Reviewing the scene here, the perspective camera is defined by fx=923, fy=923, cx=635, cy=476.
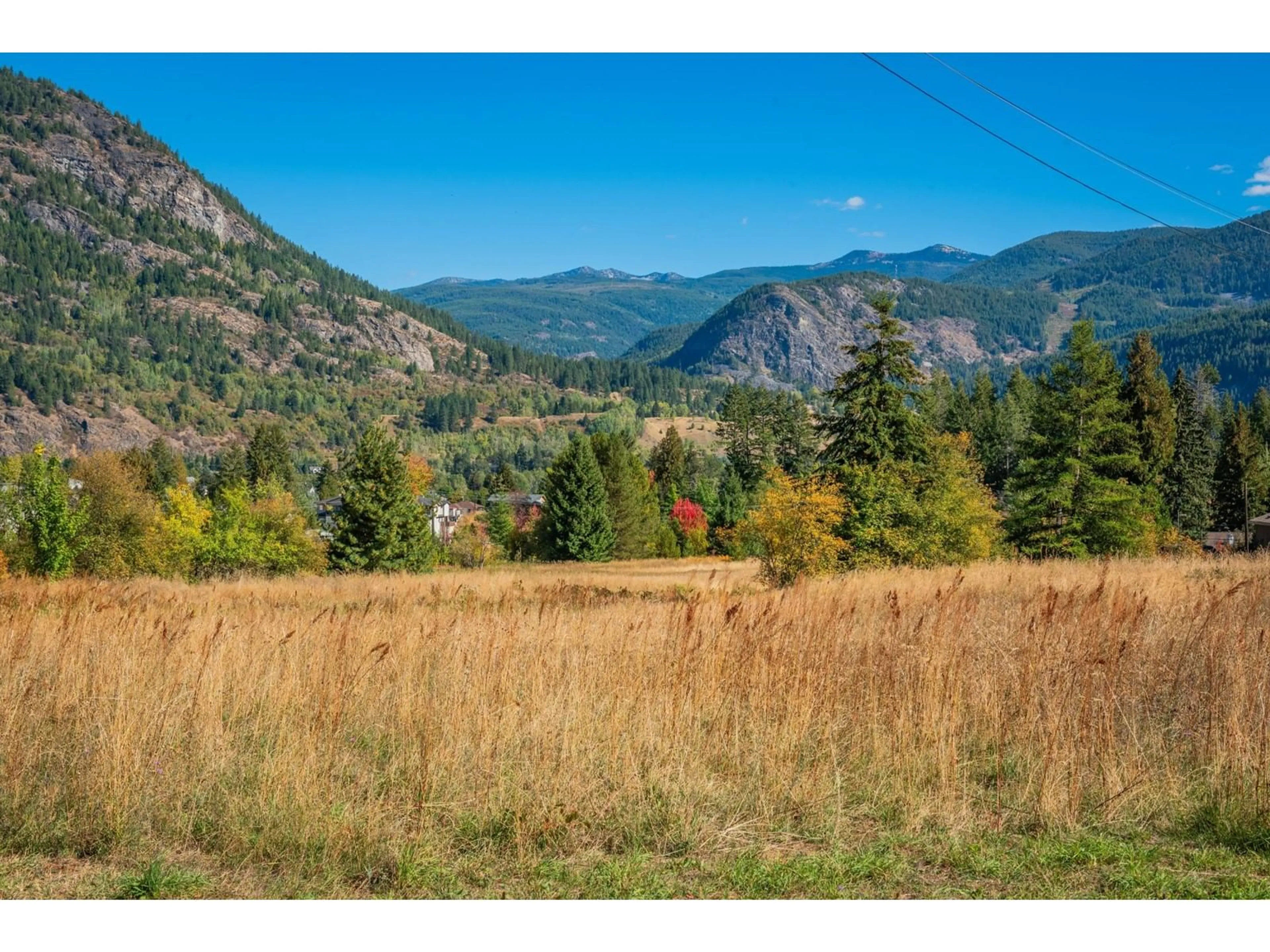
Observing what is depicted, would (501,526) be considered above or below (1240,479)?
below

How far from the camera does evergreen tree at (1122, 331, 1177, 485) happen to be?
56656 millimetres

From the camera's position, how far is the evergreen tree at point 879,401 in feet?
125

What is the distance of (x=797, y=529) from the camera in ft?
96.1

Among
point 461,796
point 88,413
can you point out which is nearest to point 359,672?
point 461,796

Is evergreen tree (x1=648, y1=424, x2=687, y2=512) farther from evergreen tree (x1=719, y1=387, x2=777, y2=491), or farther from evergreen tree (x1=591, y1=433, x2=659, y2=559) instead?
evergreen tree (x1=591, y1=433, x2=659, y2=559)

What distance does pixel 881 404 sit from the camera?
38.6 metres

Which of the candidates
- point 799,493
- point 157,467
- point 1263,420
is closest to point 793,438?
point 1263,420

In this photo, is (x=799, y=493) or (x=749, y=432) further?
(x=749, y=432)

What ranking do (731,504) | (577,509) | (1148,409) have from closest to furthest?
(1148,409) → (577,509) → (731,504)

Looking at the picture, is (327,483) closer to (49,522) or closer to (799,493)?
(49,522)

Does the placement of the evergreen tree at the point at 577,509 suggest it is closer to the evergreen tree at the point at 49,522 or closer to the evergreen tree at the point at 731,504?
the evergreen tree at the point at 731,504

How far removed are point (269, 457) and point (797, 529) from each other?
260 ft

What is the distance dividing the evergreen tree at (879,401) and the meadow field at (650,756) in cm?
3201
